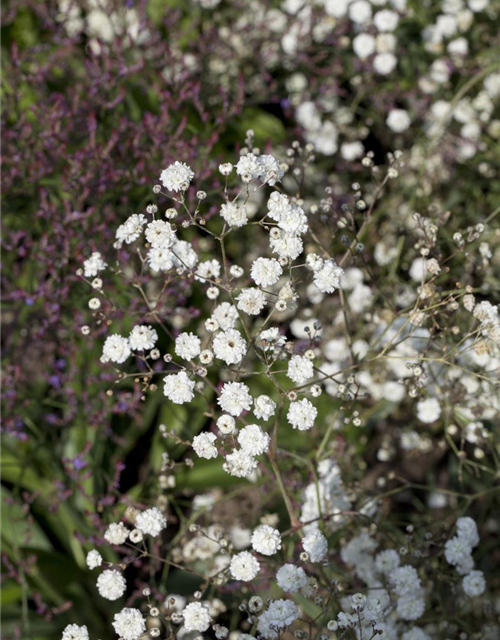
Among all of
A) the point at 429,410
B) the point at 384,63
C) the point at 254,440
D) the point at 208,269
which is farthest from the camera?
the point at 384,63

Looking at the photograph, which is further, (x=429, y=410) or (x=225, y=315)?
(x=429, y=410)

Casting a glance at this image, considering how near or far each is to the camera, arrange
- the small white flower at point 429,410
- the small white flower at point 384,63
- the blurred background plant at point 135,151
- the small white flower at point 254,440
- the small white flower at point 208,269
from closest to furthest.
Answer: the small white flower at point 254,440 → the small white flower at point 208,269 → the small white flower at point 429,410 → the blurred background plant at point 135,151 → the small white flower at point 384,63

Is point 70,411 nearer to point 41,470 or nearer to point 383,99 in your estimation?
point 41,470

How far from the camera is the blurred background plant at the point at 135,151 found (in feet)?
7.63

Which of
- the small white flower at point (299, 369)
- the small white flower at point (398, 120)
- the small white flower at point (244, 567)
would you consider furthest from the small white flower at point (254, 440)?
the small white flower at point (398, 120)

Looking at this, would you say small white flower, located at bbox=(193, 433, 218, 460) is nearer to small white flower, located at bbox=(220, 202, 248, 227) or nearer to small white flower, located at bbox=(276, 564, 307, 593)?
small white flower, located at bbox=(276, 564, 307, 593)

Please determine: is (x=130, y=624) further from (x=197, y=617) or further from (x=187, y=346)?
(x=187, y=346)

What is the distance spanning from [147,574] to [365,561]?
104 centimetres

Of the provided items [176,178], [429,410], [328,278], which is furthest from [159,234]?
[429,410]

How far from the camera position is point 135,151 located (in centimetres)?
230

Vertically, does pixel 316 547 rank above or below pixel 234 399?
below

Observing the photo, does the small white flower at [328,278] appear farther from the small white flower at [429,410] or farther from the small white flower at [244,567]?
the small white flower at [429,410]

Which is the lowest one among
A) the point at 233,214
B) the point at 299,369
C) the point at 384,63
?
the point at 384,63

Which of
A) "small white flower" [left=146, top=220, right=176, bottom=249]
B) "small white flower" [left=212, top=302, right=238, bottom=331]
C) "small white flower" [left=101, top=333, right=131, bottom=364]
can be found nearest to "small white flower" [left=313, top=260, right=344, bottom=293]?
"small white flower" [left=212, top=302, right=238, bottom=331]
